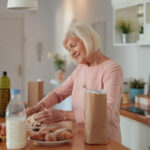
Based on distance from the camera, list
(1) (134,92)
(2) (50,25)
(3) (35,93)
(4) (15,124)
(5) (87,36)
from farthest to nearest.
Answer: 1. (2) (50,25)
2. (1) (134,92)
3. (3) (35,93)
4. (5) (87,36)
5. (4) (15,124)

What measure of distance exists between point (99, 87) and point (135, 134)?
2.87ft

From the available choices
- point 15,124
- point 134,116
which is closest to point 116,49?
point 134,116

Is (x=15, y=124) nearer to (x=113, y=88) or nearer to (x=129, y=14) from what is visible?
(x=113, y=88)

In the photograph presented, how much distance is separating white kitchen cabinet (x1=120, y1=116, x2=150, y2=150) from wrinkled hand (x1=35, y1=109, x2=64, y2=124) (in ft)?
3.15

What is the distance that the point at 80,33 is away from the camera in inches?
78.1

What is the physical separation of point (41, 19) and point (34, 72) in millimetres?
1116

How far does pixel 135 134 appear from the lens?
2.73 m

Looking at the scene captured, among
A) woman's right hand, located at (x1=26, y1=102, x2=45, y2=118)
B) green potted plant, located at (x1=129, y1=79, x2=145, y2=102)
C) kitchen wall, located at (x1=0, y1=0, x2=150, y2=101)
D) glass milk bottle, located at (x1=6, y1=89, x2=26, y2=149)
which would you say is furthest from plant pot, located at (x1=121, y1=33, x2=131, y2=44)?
glass milk bottle, located at (x1=6, y1=89, x2=26, y2=149)

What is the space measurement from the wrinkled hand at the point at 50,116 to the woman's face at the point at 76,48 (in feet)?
1.28

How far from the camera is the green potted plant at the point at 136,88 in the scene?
11.2 feet

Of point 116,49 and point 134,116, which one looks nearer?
point 134,116

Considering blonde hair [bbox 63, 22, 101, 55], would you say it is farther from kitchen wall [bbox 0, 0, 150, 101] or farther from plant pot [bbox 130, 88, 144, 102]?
kitchen wall [bbox 0, 0, 150, 101]

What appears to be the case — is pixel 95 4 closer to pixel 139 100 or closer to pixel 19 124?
pixel 139 100

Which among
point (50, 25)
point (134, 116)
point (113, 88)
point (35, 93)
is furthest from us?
point (50, 25)
